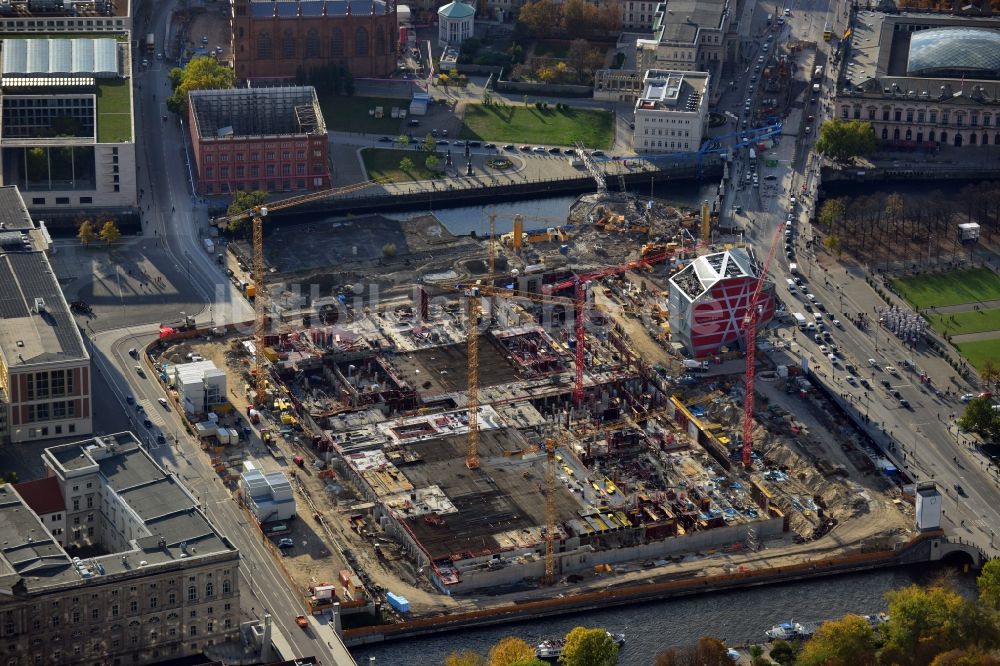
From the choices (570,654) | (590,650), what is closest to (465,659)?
(570,654)

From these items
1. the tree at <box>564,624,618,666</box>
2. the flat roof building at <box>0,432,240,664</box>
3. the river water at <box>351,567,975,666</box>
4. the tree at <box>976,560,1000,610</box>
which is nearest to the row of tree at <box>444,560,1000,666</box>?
A: the tree at <box>564,624,618,666</box>

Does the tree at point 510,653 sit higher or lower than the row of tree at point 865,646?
lower

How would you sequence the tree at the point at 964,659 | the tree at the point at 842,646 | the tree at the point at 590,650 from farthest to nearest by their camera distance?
the tree at the point at 842,646, the tree at the point at 590,650, the tree at the point at 964,659

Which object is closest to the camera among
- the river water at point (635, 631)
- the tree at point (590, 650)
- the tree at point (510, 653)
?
the tree at point (590, 650)

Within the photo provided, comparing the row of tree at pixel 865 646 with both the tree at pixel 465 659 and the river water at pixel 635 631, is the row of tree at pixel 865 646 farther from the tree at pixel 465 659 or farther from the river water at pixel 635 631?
the river water at pixel 635 631

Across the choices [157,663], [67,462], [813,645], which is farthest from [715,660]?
[67,462]

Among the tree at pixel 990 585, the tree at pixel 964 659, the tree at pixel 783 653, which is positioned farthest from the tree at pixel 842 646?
the tree at pixel 990 585

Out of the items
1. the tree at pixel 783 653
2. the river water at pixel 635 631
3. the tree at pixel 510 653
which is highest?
the tree at pixel 510 653
